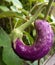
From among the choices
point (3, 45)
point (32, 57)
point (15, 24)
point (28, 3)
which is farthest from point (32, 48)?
point (28, 3)

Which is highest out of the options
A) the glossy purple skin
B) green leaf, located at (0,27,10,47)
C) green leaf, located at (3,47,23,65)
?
the glossy purple skin

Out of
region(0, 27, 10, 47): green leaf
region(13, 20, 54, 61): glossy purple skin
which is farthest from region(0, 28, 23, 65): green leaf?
region(13, 20, 54, 61): glossy purple skin

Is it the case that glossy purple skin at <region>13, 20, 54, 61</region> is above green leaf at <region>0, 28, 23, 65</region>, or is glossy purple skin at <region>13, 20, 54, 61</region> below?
above

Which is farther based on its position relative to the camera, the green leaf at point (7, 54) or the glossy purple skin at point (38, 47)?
the green leaf at point (7, 54)

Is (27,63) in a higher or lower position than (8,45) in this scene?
lower

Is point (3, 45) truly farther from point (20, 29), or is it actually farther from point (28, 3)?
point (28, 3)

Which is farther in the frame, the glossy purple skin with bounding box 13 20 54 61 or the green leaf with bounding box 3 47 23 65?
the green leaf with bounding box 3 47 23 65

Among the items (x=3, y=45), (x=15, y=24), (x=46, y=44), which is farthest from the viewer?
(x=15, y=24)

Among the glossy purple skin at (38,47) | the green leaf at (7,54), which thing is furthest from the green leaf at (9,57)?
the glossy purple skin at (38,47)

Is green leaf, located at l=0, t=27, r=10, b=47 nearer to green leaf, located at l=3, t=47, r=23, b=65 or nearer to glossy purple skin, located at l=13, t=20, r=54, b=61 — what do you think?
green leaf, located at l=3, t=47, r=23, b=65

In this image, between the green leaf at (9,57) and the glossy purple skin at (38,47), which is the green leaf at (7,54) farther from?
the glossy purple skin at (38,47)

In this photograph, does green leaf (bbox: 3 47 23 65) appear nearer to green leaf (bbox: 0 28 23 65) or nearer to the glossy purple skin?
green leaf (bbox: 0 28 23 65)
